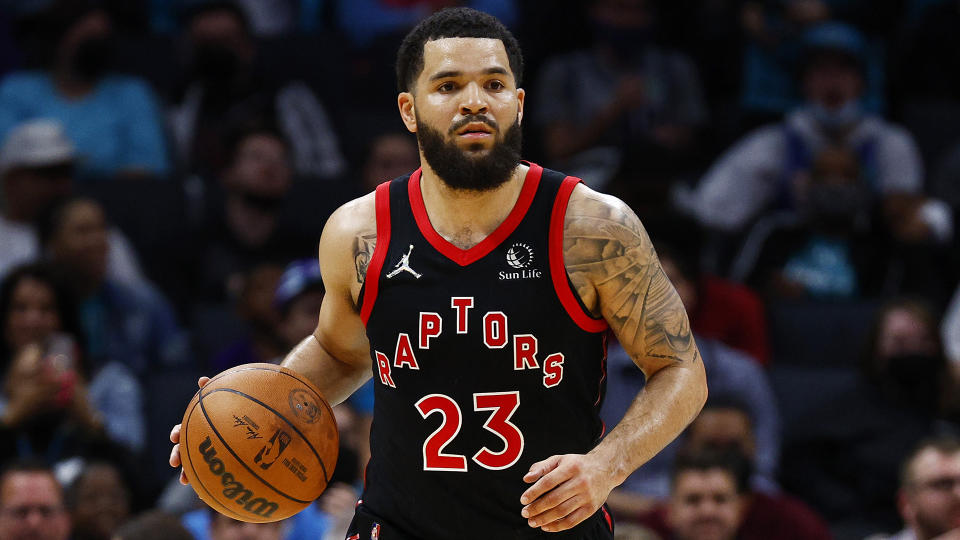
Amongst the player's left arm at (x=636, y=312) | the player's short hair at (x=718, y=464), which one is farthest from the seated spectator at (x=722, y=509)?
the player's left arm at (x=636, y=312)

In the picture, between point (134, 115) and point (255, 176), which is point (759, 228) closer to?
point (255, 176)

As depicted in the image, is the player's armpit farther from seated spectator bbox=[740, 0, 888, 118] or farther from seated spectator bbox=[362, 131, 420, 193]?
seated spectator bbox=[740, 0, 888, 118]

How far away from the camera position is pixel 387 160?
28.5 ft

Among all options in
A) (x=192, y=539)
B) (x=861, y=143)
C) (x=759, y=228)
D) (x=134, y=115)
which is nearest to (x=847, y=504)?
(x=759, y=228)

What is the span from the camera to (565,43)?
33.7ft

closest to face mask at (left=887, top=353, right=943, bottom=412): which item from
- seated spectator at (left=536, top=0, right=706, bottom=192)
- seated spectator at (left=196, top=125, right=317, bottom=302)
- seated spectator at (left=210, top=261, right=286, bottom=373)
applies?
seated spectator at (left=536, top=0, right=706, bottom=192)

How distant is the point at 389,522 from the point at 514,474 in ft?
1.33

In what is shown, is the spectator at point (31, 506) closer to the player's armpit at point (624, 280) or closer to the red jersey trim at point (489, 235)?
the red jersey trim at point (489, 235)

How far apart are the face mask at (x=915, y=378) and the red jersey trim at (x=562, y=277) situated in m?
3.87

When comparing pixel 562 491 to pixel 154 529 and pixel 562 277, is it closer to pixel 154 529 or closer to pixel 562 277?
pixel 562 277

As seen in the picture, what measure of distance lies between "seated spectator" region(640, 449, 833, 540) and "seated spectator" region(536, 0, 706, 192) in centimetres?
310

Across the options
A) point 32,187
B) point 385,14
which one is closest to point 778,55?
point 385,14

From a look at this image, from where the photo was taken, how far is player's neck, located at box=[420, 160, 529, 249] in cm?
409

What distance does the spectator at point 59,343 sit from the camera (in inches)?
288
